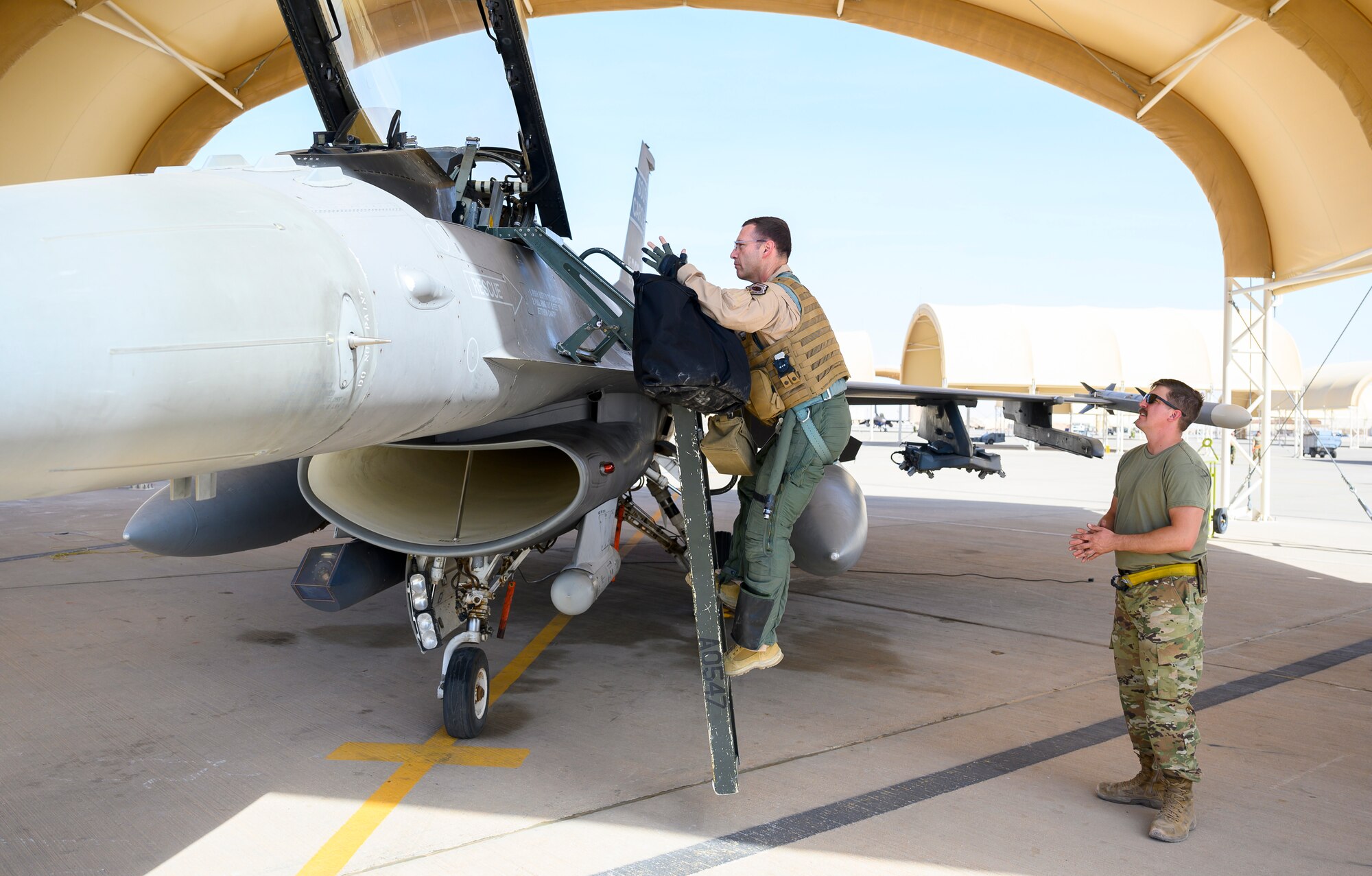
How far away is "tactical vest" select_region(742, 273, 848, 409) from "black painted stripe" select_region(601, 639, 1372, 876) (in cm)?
144

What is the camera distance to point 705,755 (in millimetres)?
3736

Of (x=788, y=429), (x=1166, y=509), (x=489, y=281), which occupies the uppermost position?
(x=489, y=281)

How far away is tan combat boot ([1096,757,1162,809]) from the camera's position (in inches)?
130

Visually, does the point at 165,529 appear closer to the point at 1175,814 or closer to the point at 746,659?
the point at 746,659

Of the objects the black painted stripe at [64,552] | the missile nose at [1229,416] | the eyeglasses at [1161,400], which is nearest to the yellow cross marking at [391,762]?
the eyeglasses at [1161,400]

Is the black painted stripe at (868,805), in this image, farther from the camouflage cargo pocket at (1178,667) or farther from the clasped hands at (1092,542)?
the clasped hands at (1092,542)

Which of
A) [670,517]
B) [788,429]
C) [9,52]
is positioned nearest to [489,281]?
[788,429]

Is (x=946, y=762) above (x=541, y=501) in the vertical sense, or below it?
below

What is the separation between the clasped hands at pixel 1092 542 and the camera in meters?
3.12

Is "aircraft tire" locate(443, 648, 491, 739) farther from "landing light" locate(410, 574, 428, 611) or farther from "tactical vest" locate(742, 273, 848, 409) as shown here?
"tactical vest" locate(742, 273, 848, 409)

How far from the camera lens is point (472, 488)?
15.3ft

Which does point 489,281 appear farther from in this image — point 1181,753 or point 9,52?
point 9,52

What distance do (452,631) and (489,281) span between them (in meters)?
1.84

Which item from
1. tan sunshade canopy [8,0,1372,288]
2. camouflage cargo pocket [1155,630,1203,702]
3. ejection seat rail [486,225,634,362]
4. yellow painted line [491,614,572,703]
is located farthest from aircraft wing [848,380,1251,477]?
camouflage cargo pocket [1155,630,1203,702]
